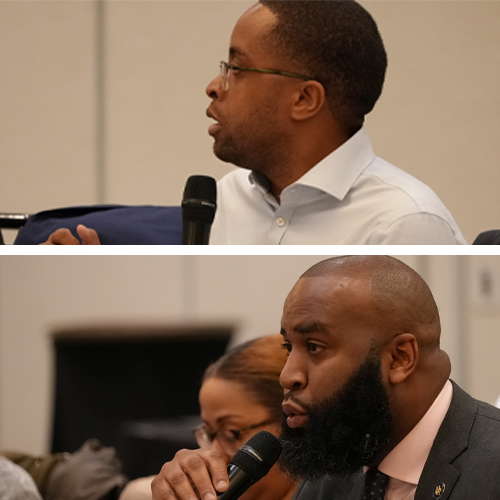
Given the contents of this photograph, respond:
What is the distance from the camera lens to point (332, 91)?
1.34 m

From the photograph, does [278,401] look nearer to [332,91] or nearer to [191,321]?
[191,321]

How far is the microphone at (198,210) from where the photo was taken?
0.85 meters

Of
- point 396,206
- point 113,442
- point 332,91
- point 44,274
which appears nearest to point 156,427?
point 113,442

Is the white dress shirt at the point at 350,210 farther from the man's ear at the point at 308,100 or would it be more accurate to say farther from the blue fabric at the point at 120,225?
the blue fabric at the point at 120,225

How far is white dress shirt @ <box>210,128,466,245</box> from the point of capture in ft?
4.13

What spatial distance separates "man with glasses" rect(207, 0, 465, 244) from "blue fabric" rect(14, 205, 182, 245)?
359 millimetres

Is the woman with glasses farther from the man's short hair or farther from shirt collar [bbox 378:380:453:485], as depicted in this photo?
the man's short hair

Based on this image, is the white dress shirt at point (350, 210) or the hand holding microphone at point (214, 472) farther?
the white dress shirt at point (350, 210)

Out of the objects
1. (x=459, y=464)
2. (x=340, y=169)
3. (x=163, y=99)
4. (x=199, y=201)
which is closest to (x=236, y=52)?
(x=340, y=169)

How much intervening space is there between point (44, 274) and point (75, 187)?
1.98m

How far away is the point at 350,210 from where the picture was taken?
4.33 feet

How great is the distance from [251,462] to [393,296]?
17cm

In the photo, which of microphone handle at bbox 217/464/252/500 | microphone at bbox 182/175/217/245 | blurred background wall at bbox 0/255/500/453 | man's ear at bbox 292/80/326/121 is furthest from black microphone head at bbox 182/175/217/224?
man's ear at bbox 292/80/326/121

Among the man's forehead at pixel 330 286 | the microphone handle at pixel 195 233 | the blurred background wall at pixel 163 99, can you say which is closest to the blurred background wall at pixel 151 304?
the man's forehead at pixel 330 286
